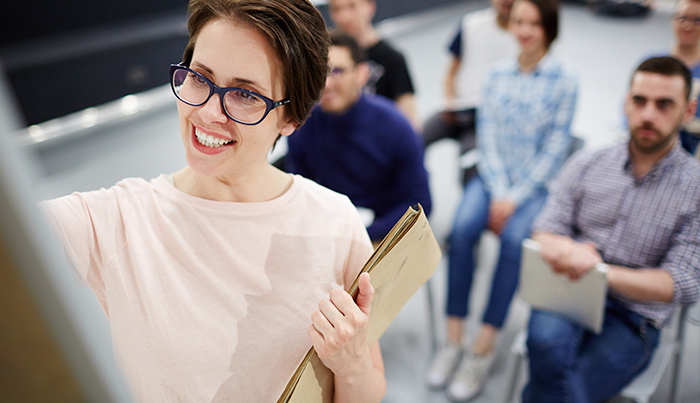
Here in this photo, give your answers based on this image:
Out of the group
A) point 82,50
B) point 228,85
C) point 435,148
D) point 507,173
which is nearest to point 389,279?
point 228,85

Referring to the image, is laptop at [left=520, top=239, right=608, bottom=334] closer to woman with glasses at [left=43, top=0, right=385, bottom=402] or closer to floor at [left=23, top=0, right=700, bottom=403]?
floor at [left=23, top=0, right=700, bottom=403]

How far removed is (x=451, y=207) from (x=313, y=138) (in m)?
1.54

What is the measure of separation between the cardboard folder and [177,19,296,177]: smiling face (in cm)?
26

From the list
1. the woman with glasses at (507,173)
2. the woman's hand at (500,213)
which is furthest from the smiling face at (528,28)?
the woman's hand at (500,213)

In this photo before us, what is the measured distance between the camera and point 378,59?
112 inches

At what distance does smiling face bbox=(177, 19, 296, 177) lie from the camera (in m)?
0.73

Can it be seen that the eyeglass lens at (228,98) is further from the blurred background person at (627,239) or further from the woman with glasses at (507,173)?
the woman with glasses at (507,173)

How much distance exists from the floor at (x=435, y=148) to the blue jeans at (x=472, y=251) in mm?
137

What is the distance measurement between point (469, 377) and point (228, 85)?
1763 millimetres

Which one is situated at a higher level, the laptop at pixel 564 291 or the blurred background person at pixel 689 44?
the blurred background person at pixel 689 44

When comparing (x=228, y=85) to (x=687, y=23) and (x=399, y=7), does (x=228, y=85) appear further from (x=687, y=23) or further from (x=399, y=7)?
(x=399, y=7)

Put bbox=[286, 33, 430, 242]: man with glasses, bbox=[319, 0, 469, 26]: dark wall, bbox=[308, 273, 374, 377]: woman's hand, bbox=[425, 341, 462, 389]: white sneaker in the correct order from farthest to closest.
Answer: bbox=[319, 0, 469, 26]: dark wall, bbox=[425, 341, 462, 389]: white sneaker, bbox=[286, 33, 430, 242]: man with glasses, bbox=[308, 273, 374, 377]: woman's hand

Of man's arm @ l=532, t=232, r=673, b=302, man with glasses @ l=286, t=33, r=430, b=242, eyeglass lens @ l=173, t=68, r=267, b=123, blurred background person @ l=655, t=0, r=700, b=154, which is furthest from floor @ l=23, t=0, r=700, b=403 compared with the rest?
Result: man with glasses @ l=286, t=33, r=430, b=242

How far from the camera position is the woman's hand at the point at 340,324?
69 cm
